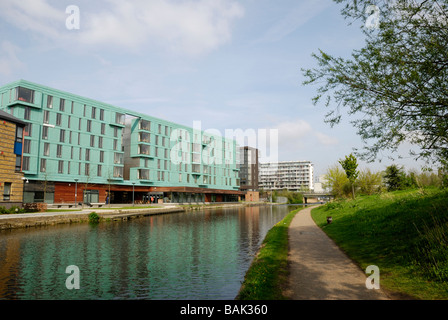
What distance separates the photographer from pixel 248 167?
13075 cm

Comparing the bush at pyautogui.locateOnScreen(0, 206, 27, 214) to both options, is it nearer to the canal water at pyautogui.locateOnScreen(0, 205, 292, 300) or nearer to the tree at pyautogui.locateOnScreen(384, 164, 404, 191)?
the canal water at pyautogui.locateOnScreen(0, 205, 292, 300)

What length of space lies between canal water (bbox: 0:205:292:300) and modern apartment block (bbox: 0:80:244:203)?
33.6m

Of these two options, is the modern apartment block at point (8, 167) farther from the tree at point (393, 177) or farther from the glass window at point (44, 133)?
the tree at point (393, 177)

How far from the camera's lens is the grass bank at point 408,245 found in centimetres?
902

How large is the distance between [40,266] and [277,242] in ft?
38.6

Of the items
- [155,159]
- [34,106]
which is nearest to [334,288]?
[34,106]

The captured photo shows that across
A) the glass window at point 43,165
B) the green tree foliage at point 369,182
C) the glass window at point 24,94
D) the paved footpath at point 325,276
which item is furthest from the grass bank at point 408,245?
Answer: the glass window at point 24,94

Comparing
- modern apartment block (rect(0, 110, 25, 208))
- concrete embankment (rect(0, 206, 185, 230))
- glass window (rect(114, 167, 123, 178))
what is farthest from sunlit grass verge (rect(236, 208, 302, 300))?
glass window (rect(114, 167, 123, 178))

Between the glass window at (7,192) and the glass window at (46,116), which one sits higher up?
the glass window at (46,116)

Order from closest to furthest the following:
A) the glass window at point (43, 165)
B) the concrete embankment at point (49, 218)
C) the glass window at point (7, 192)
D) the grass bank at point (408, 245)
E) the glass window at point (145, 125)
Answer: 1. the grass bank at point (408, 245)
2. the concrete embankment at point (49, 218)
3. the glass window at point (7, 192)
4. the glass window at point (43, 165)
5. the glass window at point (145, 125)

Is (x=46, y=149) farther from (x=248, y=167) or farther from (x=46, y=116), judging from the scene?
(x=248, y=167)

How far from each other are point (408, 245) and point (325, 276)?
4168 millimetres

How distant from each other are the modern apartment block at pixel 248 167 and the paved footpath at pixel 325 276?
11385cm

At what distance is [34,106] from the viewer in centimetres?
5194
